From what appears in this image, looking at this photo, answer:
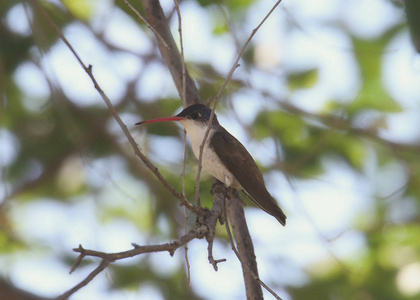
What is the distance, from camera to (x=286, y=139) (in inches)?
190

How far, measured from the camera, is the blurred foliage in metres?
4.42

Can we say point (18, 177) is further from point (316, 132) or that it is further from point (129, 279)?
point (316, 132)

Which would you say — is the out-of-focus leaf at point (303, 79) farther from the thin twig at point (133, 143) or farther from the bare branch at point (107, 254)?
the bare branch at point (107, 254)

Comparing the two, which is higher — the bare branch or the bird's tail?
the bird's tail

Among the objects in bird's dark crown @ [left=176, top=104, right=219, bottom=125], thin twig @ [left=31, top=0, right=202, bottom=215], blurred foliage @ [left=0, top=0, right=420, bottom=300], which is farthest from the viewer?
blurred foliage @ [left=0, top=0, right=420, bottom=300]

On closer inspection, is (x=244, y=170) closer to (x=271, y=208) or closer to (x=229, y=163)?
(x=229, y=163)

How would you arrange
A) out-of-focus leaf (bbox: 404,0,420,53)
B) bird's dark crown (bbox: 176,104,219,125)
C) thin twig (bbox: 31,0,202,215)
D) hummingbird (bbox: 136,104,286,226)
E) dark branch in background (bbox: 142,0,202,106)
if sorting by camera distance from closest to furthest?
thin twig (bbox: 31,0,202,215) < out-of-focus leaf (bbox: 404,0,420,53) < dark branch in background (bbox: 142,0,202,106) < hummingbird (bbox: 136,104,286,226) < bird's dark crown (bbox: 176,104,219,125)

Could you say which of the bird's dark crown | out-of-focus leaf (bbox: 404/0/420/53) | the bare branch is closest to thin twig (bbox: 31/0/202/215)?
the bare branch

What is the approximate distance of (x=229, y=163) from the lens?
11.0ft

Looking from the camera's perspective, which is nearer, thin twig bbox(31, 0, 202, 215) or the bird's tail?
thin twig bbox(31, 0, 202, 215)

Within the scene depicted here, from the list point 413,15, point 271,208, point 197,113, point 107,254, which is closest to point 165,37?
point 197,113

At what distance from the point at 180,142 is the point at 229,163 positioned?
1134 mm

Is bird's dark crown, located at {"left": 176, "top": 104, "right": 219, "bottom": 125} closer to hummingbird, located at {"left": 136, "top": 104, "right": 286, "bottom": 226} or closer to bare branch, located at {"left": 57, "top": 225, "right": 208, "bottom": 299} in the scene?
hummingbird, located at {"left": 136, "top": 104, "right": 286, "bottom": 226}

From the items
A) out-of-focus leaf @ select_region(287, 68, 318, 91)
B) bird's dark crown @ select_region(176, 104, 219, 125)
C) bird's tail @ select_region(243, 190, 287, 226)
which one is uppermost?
out-of-focus leaf @ select_region(287, 68, 318, 91)
